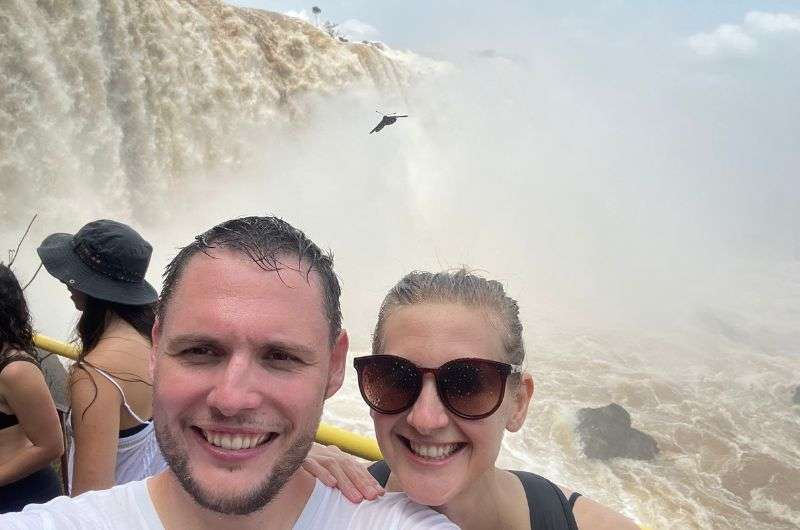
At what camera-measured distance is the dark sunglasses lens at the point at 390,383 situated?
1236 mm

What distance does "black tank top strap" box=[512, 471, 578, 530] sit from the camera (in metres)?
1.28

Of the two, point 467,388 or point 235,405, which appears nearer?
point 235,405

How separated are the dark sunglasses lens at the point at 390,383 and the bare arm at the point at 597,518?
1.62 ft

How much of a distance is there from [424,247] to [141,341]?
22.3 m

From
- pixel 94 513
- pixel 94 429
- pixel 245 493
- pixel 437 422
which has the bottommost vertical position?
pixel 94 429

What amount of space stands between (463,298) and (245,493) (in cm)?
63

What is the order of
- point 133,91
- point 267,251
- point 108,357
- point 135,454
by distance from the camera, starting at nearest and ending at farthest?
1. point 267,251
2. point 108,357
3. point 135,454
4. point 133,91

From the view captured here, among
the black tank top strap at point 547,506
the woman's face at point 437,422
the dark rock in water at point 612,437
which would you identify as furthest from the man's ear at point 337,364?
the dark rock in water at point 612,437

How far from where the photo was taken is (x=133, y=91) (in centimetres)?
1344

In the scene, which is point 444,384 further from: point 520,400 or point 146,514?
point 146,514

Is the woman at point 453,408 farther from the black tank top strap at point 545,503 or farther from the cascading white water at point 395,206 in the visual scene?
the cascading white water at point 395,206

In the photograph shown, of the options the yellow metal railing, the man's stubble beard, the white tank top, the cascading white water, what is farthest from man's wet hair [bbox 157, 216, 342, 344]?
the cascading white water

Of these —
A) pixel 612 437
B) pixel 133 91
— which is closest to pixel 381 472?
pixel 612 437

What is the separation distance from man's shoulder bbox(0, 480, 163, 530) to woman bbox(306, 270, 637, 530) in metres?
0.35
